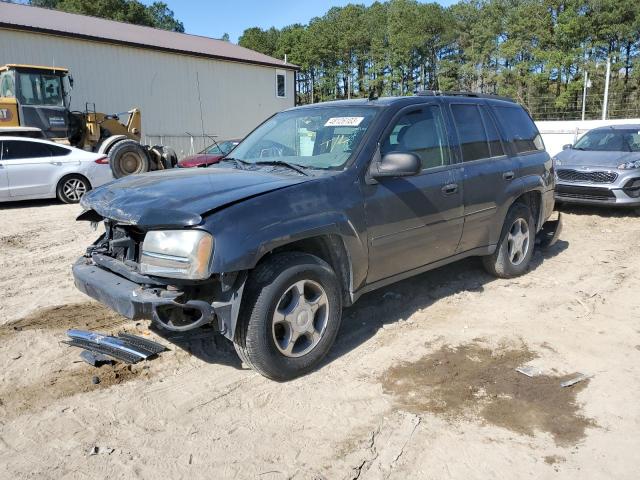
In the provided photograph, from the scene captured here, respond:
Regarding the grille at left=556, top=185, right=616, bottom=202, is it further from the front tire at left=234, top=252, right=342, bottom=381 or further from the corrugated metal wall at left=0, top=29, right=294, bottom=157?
the corrugated metal wall at left=0, top=29, right=294, bottom=157

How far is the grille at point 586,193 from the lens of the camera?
377 inches

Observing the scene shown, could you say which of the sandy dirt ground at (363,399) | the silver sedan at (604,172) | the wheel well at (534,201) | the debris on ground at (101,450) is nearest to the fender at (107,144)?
the sandy dirt ground at (363,399)

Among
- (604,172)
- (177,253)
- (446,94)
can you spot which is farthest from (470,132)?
(604,172)

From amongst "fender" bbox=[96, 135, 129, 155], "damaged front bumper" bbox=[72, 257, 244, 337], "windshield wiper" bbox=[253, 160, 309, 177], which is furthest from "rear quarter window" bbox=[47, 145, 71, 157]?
"damaged front bumper" bbox=[72, 257, 244, 337]

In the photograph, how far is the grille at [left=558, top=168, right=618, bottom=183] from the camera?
9539mm

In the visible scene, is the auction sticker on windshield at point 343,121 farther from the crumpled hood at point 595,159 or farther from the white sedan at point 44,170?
the white sedan at point 44,170

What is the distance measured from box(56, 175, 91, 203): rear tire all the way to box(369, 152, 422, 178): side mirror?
9.51m

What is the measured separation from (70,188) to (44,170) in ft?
2.04

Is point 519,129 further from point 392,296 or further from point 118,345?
point 118,345

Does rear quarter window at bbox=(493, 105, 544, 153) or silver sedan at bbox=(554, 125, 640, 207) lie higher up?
rear quarter window at bbox=(493, 105, 544, 153)

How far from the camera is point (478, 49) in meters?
50.3

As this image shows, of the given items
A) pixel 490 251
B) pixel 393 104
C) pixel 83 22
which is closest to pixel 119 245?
pixel 393 104

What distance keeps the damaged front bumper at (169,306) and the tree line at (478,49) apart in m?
25.1

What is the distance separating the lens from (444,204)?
4664 mm
